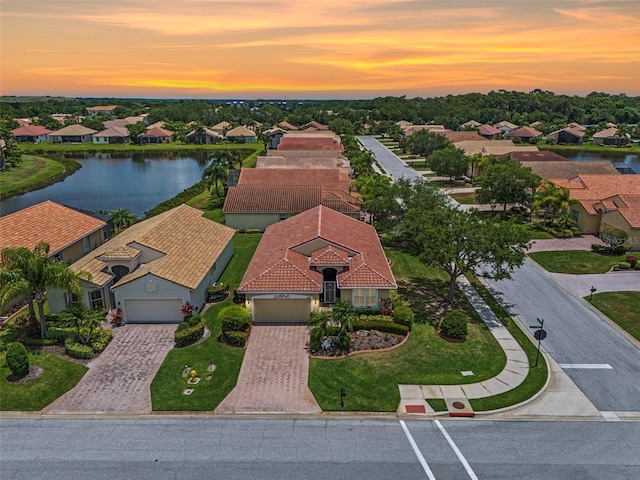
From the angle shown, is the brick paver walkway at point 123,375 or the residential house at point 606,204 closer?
the brick paver walkway at point 123,375

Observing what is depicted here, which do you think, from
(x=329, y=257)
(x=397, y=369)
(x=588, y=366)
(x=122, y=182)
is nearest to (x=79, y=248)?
(x=329, y=257)

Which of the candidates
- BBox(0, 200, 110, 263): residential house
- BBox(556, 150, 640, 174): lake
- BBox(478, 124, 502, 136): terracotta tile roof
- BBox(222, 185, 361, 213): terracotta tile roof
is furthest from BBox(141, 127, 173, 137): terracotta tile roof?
BBox(556, 150, 640, 174): lake

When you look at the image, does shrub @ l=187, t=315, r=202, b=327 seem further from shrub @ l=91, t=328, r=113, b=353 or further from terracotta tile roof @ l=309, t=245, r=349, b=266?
terracotta tile roof @ l=309, t=245, r=349, b=266

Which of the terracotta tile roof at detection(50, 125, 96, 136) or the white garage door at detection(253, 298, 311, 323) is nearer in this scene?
the white garage door at detection(253, 298, 311, 323)

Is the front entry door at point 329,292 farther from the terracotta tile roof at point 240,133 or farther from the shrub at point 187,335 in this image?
the terracotta tile roof at point 240,133

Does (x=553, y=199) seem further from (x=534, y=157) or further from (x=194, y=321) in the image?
(x=194, y=321)

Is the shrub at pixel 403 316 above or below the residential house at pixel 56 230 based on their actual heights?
below

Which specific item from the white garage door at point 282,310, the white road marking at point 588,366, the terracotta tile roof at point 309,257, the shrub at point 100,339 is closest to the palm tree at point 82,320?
the shrub at point 100,339
